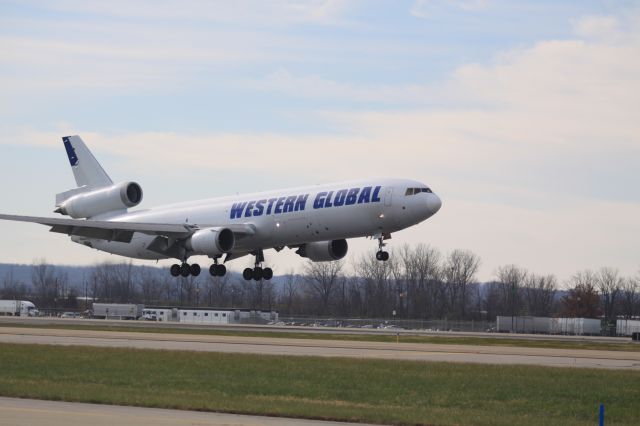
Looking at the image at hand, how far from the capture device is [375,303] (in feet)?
525

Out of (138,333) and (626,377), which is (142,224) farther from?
(626,377)

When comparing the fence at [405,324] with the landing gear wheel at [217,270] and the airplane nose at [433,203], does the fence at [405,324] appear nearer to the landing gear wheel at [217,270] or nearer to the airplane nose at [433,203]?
the landing gear wheel at [217,270]

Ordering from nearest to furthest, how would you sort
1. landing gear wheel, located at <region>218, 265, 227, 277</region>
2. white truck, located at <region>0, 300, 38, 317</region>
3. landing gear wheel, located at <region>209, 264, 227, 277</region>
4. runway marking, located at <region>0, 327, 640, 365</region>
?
1. runway marking, located at <region>0, 327, 640, 365</region>
2. landing gear wheel, located at <region>218, 265, 227, 277</region>
3. landing gear wheel, located at <region>209, 264, 227, 277</region>
4. white truck, located at <region>0, 300, 38, 317</region>

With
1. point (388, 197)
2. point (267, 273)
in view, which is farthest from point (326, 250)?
point (388, 197)

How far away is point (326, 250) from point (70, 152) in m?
24.0

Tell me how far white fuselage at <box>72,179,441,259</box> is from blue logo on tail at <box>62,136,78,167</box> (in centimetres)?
1104

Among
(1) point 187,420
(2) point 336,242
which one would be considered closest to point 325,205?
(2) point 336,242

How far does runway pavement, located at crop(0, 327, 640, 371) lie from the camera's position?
144 ft

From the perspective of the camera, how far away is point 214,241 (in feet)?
210

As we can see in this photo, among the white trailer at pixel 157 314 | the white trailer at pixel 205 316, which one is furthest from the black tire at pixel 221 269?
the white trailer at pixel 157 314

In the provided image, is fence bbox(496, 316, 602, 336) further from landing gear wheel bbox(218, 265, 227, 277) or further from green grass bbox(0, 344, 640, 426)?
green grass bbox(0, 344, 640, 426)

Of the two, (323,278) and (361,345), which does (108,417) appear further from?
(323,278)

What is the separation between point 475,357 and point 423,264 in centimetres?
12696

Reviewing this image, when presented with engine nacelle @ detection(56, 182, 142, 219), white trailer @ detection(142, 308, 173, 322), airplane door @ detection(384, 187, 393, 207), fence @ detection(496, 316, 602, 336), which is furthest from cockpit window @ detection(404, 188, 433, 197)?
white trailer @ detection(142, 308, 173, 322)
